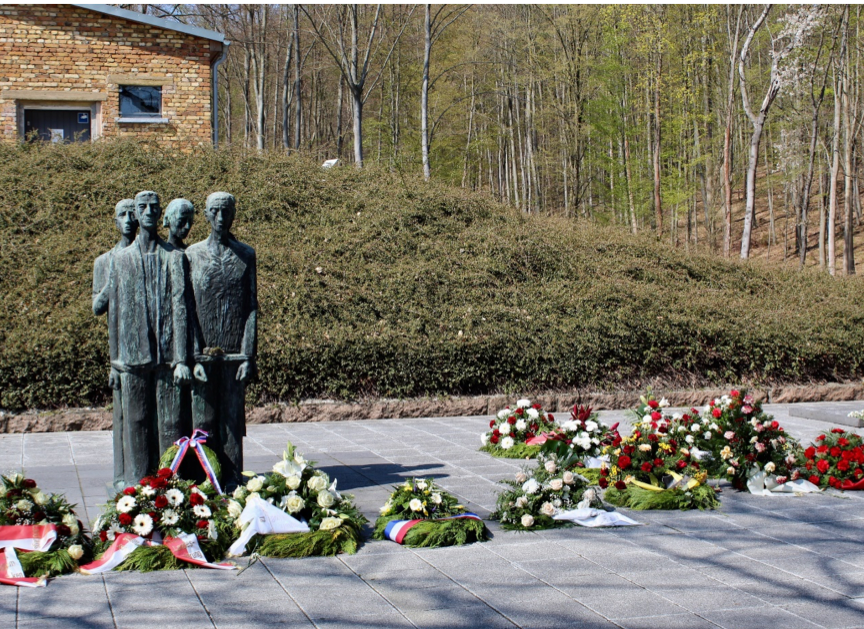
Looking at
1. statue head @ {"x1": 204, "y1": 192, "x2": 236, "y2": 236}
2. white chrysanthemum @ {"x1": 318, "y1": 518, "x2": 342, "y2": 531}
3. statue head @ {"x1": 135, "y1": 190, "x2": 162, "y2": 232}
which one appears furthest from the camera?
statue head @ {"x1": 204, "y1": 192, "x2": 236, "y2": 236}

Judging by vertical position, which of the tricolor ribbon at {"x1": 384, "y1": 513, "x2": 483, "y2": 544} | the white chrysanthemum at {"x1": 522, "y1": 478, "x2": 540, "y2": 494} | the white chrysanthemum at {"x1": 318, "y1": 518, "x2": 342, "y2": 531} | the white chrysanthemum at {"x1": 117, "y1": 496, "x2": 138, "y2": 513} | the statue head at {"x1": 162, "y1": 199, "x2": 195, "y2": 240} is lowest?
the tricolor ribbon at {"x1": 384, "y1": 513, "x2": 483, "y2": 544}

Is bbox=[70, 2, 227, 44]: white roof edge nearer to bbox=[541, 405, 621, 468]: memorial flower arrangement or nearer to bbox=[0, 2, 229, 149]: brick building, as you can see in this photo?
bbox=[0, 2, 229, 149]: brick building

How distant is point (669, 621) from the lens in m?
3.74

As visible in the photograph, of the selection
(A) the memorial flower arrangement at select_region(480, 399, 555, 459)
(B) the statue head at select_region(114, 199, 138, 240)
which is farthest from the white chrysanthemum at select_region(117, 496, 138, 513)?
(A) the memorial flower arrangement at select_region(480, 399, 555, 459)

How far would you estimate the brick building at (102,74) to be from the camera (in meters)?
17.7

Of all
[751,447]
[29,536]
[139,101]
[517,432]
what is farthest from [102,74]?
[751,447]

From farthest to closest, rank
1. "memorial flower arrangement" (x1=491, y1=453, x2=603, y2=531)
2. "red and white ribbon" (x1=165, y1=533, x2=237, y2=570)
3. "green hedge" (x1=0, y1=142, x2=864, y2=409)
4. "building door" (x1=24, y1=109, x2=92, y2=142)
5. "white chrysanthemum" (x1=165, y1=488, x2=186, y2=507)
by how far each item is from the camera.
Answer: "building door" (x1=24, y1=109, x2=92, y2=142), "green hedge" (x1=0, y1=142, x2=864, y2=409), "memorial flower arrangement" (x1=491, y1=453, x2=603, y2=531), "white chrysanthemum" (x1=165, y1=488, x2=186, y2=507), "red and white ribbon" (x1=165, y1=533, x2=237, y2=570)

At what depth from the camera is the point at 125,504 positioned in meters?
4.59

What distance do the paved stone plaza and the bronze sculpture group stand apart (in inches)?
28.6

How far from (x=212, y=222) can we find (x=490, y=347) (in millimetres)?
6202

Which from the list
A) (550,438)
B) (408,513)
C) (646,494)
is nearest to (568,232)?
(550,438)

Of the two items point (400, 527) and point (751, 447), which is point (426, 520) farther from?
point (751, 447)

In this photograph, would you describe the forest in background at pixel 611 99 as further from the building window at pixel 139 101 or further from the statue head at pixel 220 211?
the statue head at pixel 220 211

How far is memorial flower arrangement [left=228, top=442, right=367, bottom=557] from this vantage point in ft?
15.5
